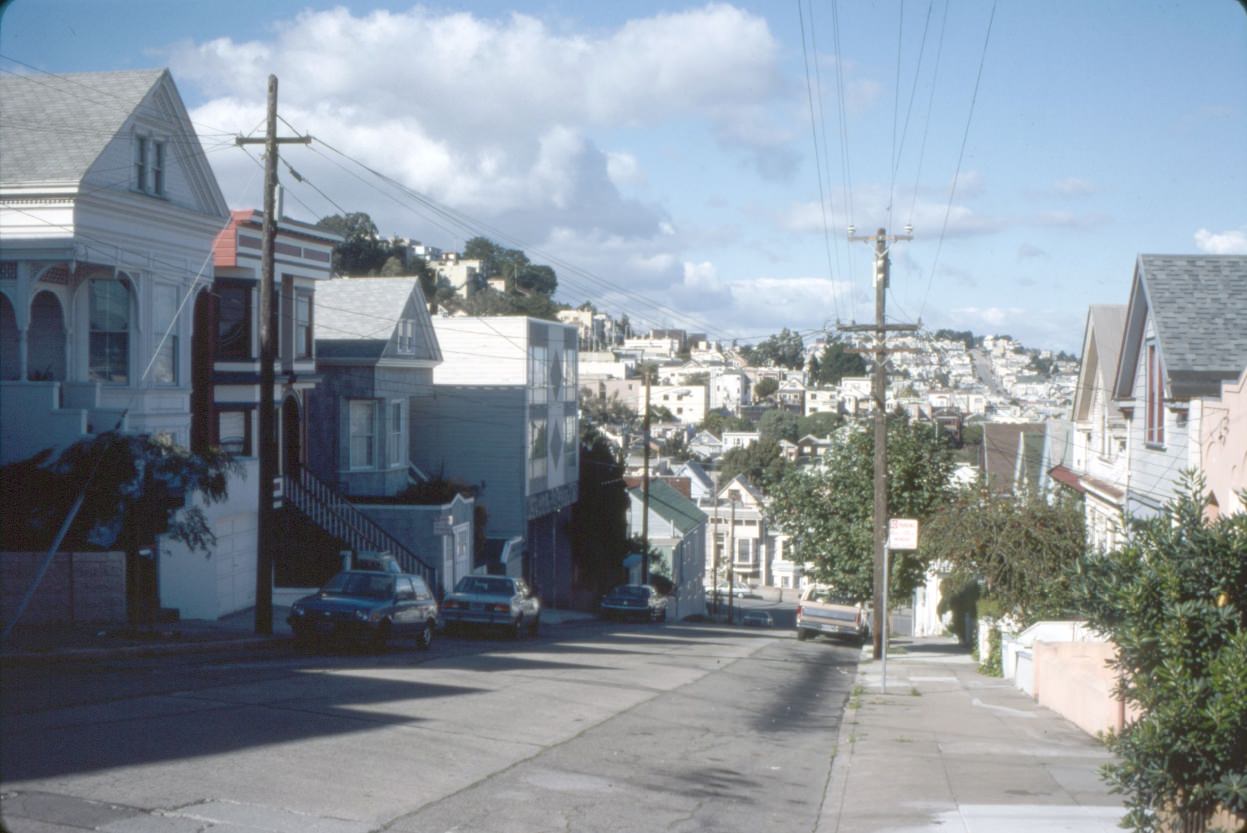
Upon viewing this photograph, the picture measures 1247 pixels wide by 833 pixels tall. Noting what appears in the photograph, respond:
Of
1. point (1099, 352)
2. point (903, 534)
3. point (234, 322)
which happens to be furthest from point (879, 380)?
point (234, 322)

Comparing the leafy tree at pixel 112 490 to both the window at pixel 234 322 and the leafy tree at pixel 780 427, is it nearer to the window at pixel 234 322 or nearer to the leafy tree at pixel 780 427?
the window at pixel 234 322

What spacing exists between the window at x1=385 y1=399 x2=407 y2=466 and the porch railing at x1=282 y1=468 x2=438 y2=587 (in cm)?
311

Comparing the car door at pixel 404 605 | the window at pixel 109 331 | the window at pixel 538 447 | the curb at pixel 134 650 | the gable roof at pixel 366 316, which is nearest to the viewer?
the curb at pixel 134 650

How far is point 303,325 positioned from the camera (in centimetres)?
3316

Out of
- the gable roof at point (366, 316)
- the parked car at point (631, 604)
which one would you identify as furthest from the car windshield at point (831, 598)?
the gable roof at point (366, 316)

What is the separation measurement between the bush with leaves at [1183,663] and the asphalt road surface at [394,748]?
2.87 metres

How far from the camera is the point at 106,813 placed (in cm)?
825

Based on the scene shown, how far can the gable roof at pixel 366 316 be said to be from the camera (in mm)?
36000

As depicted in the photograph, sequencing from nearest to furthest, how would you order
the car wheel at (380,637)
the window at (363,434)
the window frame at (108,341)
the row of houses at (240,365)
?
the car wheel at (380,637)
the row of houses at (240,365)
the window frame at (108,341)
the window at (363,434)

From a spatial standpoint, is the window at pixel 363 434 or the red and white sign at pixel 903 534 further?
the window at pixel 363 434

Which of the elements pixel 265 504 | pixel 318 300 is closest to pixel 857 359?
pixel 318 300

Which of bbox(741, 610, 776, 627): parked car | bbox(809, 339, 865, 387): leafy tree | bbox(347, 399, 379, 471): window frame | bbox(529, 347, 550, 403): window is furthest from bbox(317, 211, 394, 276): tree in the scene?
bbox(347, 399, 379, 471): window frame

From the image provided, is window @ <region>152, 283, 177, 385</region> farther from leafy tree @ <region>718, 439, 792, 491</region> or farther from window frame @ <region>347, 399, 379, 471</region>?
leafy tree @ <region>718, 439, 792, 491</region>

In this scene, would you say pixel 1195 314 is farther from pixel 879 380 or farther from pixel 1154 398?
pixel 879 380
